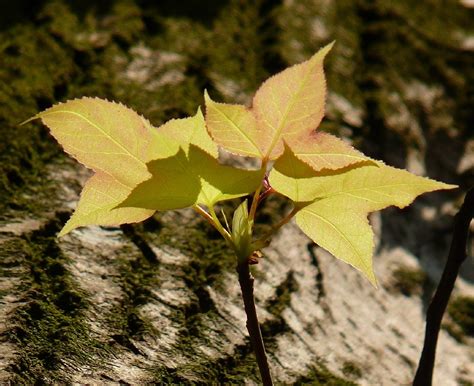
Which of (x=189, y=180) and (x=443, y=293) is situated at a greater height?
(x=443, y=293)

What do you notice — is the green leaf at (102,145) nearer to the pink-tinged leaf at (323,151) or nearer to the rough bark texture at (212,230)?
the pink-tinged leaf at (323,151)

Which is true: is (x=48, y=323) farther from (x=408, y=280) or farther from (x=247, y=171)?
(x=408, y=280)

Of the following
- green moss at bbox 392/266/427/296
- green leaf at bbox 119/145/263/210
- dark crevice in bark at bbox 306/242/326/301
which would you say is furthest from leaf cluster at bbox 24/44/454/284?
green moss at bbox 392/266/427/296

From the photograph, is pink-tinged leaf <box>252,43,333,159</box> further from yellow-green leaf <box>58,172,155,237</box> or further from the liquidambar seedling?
yellow-green leaf <box>58,172,155,237</box>

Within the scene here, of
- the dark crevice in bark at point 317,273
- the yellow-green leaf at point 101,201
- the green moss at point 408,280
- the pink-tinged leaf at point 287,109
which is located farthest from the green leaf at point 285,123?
the green moss at point 408,280

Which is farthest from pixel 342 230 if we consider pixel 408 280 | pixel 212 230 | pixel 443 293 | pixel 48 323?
pixel 408 280

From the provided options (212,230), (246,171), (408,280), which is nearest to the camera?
(246,171)

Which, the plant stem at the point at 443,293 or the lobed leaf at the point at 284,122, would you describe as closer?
the lobed leaf at the point at 284,122
